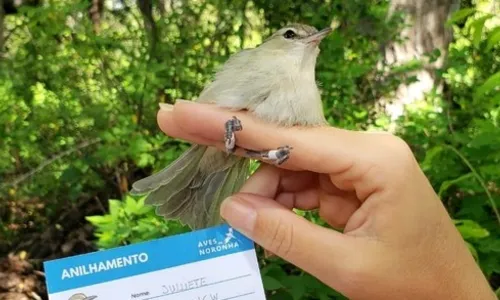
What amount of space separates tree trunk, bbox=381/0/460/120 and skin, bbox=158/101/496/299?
2.98 metres

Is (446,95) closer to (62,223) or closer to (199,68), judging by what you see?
(199,68)

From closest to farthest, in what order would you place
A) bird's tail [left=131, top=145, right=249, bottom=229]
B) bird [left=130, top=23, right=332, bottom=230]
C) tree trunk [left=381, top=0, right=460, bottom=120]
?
bird [left=130, top=23, right=332, bottom=230]
bird's tail [left=131, top=145, right=249, bottom=229]
tree trunk [left=381, top=0, right=460, bottom=120]

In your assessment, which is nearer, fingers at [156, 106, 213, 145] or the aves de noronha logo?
the aves de noronha logo

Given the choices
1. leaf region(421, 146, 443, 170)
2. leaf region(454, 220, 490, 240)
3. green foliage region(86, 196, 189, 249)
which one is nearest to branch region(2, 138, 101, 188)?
green foliage region(86, 196, 189, 249)

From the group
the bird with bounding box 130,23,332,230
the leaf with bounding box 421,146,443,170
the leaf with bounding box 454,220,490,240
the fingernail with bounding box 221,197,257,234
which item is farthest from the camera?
the leaf with bounding box 421,146,443,170

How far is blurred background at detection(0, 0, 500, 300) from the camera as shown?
3.33m

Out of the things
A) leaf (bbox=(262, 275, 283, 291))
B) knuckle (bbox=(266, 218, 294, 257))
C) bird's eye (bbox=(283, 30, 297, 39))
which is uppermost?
bird's eye (bbox=(283, 30, 297, 39))

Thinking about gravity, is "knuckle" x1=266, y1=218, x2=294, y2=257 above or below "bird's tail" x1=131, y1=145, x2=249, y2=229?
below

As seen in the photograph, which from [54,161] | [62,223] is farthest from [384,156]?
[62,223]

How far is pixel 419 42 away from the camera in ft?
15.7

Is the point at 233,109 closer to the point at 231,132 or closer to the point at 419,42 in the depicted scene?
the point at 231,132

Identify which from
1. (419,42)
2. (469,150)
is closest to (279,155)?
(469,150)

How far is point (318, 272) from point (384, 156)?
0.31m

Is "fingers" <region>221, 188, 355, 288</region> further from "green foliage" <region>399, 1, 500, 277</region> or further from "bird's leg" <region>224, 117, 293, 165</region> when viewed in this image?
"green foliage" <region>399, 1, 500, 277</region>
